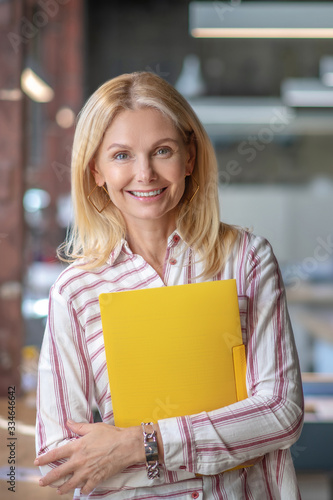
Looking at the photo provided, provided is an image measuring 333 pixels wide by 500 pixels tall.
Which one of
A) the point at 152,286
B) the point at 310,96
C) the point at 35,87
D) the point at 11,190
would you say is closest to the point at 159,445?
the point at 152,286

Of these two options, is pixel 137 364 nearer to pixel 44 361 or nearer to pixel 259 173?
pixel 44 361

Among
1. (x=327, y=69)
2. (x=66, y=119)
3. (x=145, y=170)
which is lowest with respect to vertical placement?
(x=145, y=170)

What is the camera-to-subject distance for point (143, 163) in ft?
2.72

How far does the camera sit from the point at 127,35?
4961 millimetres

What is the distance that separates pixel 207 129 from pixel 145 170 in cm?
434

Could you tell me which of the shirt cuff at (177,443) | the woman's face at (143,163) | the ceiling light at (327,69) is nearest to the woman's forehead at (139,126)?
the woman's face at (143,163)

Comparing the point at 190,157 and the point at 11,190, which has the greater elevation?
the point at 11,190

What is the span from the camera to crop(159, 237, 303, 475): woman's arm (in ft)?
2.56

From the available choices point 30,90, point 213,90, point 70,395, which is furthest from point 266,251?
point 213,90

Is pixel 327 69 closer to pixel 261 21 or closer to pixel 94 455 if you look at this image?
pixel 261 21

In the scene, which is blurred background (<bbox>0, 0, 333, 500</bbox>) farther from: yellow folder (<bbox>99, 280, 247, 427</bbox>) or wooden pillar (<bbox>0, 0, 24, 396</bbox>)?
yellow folder (<bbox>99, 280, 247, 427</bbox>)

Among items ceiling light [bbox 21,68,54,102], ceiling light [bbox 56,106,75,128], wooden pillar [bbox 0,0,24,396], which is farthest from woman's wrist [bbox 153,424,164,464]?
ceiling light [bbox 21,68,54,102]

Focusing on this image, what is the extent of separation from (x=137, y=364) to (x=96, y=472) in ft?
0.50

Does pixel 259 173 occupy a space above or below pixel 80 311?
above
